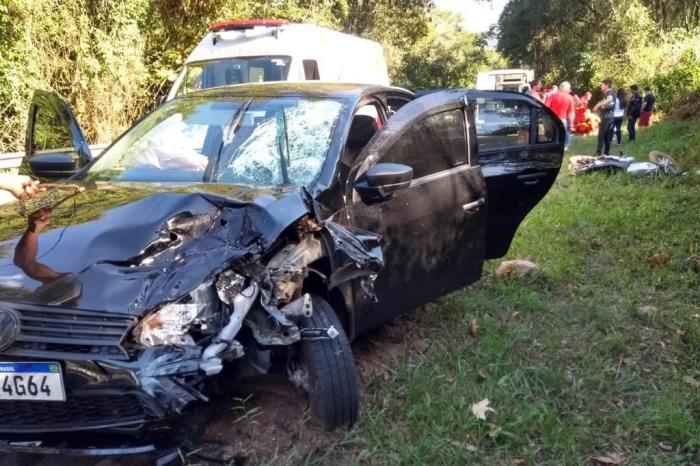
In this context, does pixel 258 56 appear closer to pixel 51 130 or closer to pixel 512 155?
pixel 51 130

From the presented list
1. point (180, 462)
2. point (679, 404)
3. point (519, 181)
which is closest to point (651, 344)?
point (679, 404)

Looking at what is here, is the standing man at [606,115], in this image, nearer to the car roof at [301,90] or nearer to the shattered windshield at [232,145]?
the car roof at [301,90]

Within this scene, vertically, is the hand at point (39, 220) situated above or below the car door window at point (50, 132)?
below

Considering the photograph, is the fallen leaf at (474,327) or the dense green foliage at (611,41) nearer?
the fallen leaf at (474,327)

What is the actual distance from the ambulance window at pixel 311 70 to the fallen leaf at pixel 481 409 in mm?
6978

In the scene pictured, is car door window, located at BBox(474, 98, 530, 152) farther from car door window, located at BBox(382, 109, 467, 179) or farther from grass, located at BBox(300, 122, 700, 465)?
grass, located at BBox(300, 122, 700, 465)

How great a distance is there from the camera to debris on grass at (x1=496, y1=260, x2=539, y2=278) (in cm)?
550

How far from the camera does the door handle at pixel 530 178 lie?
15.7 ft

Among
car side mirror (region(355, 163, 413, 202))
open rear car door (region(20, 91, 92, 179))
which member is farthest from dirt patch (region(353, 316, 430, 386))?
open rear car door (region(20, 91, 92, 179))

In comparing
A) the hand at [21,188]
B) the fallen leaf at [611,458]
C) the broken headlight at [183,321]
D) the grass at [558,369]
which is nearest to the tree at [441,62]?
the grass at [558,369]

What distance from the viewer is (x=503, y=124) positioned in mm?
5203

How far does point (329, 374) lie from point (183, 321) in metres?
0.75

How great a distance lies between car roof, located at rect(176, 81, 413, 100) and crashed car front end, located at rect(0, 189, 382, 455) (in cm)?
144

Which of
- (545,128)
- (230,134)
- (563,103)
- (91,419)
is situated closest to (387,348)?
(230,134)
